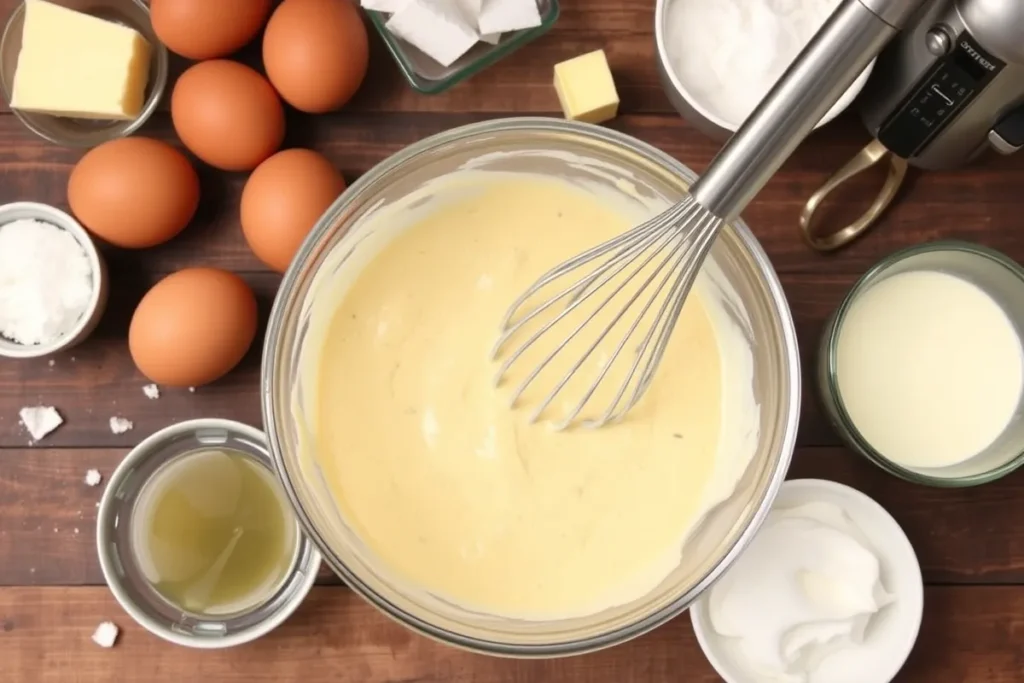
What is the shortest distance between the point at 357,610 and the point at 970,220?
0.76m

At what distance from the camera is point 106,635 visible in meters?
0.96

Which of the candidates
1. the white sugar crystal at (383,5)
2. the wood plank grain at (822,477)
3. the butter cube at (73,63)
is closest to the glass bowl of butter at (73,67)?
the butter cube at (73,63)

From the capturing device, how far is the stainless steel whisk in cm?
60

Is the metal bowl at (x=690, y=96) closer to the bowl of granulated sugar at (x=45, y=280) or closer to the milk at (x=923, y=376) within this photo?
the milk at (x=923, y=376)

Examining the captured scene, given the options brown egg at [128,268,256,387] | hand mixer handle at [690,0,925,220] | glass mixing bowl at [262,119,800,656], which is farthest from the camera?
brown egg at [128,268,256,387]

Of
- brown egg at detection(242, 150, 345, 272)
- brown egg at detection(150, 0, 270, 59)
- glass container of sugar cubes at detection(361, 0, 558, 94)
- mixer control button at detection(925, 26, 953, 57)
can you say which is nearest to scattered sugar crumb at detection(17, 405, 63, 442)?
brown egg at detection(242, 150, 345, 272)

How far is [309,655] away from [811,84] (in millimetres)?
730

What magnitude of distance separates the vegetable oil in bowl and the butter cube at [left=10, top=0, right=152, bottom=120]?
0.38 metres

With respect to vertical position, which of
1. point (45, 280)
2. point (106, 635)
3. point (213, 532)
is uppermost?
point (45, 280)

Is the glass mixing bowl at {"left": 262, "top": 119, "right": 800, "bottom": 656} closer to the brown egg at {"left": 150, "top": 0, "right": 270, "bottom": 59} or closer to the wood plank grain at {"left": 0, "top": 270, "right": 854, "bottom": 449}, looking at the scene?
the wood plank grain at {"left": 0, "top": 270, "right": 854, "bottom": 449}

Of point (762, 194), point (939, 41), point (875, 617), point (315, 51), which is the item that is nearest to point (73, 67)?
point (315, 51)

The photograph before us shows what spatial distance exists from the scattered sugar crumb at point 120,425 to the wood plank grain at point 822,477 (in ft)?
0.07

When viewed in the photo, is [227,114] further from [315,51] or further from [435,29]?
[435,29]

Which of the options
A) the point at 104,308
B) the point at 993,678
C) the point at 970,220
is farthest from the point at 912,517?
the point at 104,308
